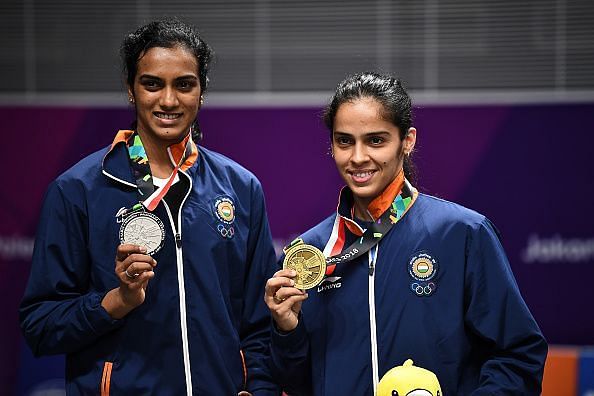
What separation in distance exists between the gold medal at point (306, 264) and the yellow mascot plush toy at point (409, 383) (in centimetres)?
31

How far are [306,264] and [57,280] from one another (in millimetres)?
659

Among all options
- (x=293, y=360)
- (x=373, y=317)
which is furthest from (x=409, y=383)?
(x=293, y=360)

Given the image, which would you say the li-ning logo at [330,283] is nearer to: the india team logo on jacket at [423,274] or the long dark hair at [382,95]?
the india team logo on jacket at [423,274]

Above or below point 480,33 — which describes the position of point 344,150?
below

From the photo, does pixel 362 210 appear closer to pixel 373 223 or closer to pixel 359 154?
pixel 373 223

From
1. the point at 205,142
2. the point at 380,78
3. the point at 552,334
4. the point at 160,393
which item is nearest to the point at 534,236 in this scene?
the point at 552,334

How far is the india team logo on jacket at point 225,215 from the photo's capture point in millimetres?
2570

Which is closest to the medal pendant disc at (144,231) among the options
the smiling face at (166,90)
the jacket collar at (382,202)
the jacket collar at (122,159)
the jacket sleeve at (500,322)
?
the jacket collar at (122,159)

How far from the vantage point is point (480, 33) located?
15.9ft

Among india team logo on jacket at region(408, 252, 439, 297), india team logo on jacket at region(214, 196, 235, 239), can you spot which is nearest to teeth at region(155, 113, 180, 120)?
india team logo on jacket at region(214, 196, 235, 239)

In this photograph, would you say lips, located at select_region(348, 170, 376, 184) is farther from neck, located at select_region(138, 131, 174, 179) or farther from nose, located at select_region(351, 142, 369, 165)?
neck, located at select_region(138, 131, 174, 179)

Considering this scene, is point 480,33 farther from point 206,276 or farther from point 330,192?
point 206,276

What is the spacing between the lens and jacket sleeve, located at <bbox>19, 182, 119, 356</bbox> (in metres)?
2.42

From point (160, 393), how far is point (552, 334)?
9.35 feet
